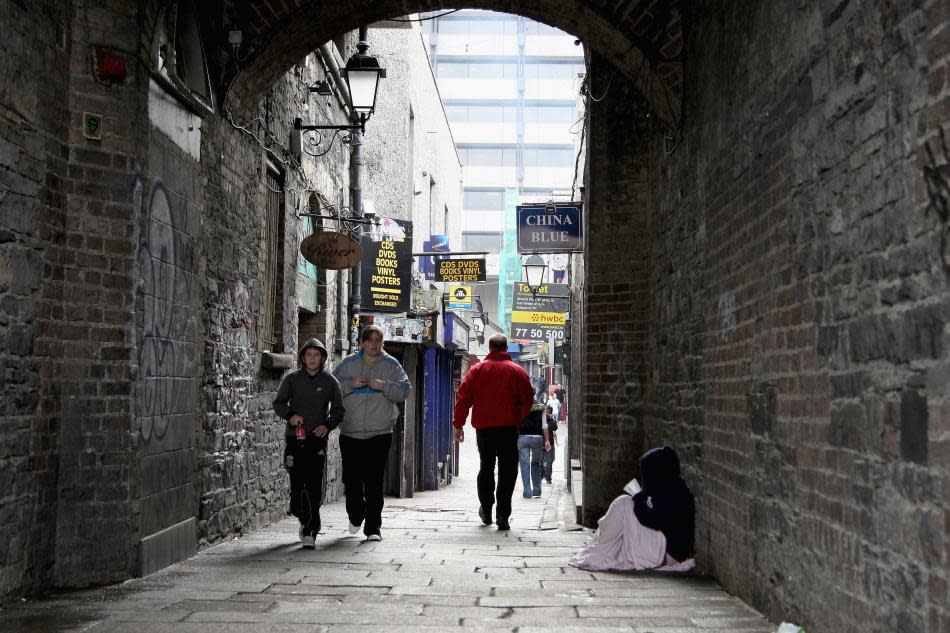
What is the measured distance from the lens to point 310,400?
785 centimetres

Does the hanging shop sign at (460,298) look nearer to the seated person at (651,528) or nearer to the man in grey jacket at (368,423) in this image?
the man in grey jacket at (368,423)

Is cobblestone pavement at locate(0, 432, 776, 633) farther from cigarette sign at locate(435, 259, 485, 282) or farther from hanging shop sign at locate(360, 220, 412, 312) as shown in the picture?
cigarette sign at locate(435, 259, 485, 282)

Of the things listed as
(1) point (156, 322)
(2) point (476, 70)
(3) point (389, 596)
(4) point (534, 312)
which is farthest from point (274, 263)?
(2) point (476, 70)

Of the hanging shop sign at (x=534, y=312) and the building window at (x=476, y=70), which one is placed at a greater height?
the building window at (x=476, y=70)

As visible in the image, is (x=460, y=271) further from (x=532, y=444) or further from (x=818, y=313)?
(x=818, y=313)

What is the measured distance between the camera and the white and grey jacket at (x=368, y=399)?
8195 mm

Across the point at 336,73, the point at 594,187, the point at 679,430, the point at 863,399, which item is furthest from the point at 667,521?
the point at 336,73

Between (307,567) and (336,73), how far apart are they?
784cm

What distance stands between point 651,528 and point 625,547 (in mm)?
226

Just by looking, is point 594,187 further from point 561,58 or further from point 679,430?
point 561,58

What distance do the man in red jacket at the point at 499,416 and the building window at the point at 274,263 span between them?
7.16 ft

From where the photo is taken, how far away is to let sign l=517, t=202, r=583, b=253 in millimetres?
12516

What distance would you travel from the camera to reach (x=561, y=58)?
190 feet

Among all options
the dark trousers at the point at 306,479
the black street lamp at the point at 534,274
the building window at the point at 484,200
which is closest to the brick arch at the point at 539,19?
the dark trousers at the point at 306,479
